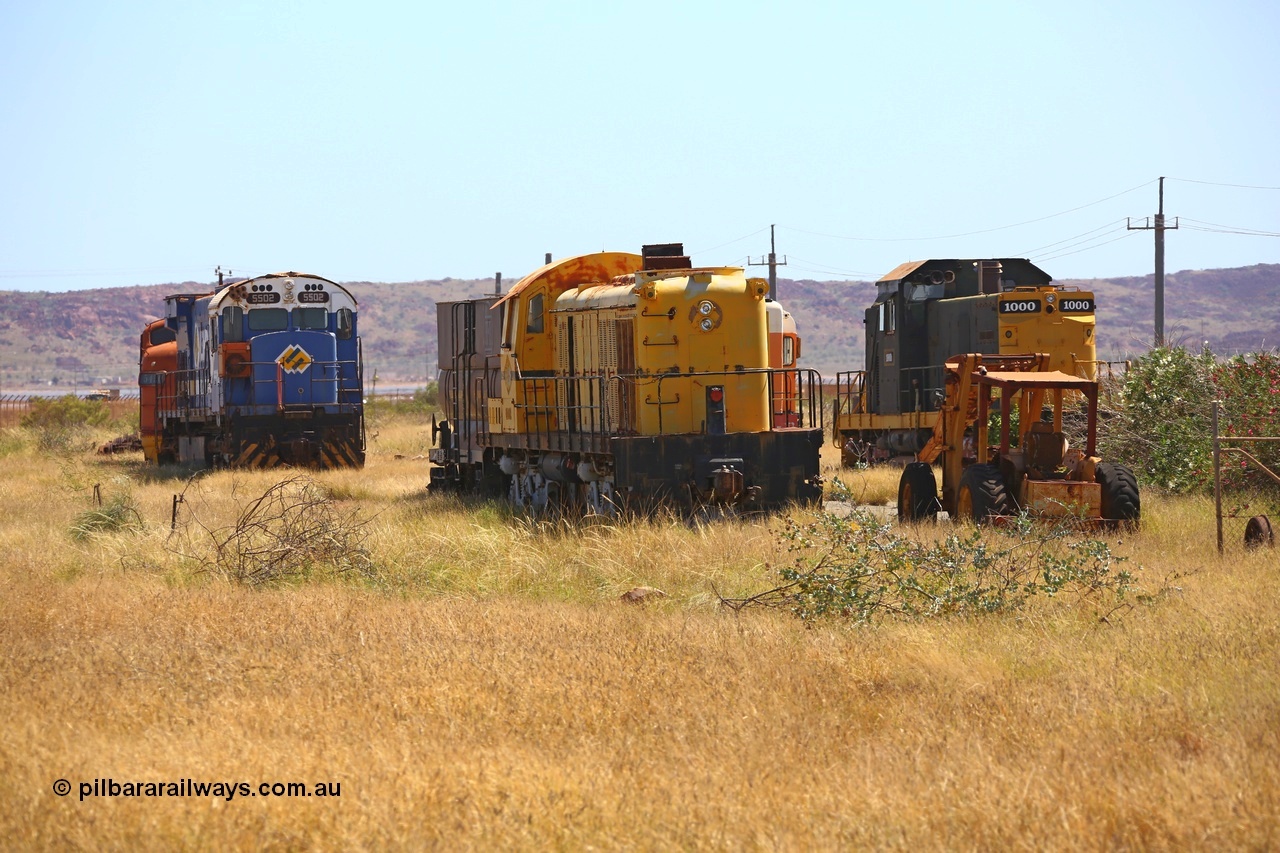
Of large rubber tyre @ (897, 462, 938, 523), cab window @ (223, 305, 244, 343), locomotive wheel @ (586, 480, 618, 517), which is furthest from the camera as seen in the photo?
cab window @ (223, 305, 244, 343)

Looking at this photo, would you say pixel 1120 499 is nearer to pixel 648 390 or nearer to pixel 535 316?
pixel 648 390

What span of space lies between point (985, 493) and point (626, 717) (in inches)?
301

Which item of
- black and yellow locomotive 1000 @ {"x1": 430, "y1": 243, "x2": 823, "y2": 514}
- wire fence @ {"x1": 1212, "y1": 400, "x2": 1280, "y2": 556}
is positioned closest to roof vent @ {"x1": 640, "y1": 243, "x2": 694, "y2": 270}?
black and yellow locomotive 1000 @ {"x1": 430, "y1": 243, "x2": 823, "y2": 514}

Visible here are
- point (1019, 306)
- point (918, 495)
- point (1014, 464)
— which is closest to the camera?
point (1014, 464)

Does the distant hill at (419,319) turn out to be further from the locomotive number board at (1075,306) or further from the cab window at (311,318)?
the locomotive number board at (1075,306)

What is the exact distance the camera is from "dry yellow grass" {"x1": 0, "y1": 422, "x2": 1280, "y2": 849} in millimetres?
5504

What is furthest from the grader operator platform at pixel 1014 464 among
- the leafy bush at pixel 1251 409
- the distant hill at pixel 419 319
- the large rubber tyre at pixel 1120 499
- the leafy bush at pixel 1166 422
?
the distant hill at pixel 419 319

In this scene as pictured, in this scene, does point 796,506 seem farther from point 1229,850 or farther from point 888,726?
point 1229,850

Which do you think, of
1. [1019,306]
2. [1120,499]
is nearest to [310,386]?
[1019,306]

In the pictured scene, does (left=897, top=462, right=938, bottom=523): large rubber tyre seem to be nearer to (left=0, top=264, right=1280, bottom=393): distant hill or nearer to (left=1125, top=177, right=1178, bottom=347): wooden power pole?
(left=1125, top=177, right=1178, bottom=347): wooden power pole

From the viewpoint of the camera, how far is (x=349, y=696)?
7.49m

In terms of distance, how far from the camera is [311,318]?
25.9 m

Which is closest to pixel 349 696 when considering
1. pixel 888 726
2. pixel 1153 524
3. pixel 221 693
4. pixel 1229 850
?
pixel 221 693

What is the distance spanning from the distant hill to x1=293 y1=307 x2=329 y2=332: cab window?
10081 centimetres
